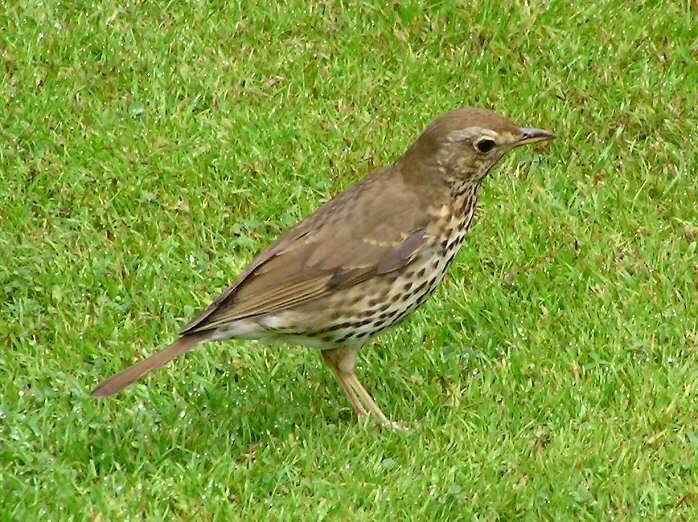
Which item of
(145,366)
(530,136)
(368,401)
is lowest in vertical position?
(368,401)

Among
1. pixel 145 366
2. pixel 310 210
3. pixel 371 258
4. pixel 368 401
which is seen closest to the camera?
A: pixel 145 366

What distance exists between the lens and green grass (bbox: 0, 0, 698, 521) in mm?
6445

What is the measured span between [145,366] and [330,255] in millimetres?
913

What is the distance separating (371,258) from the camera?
666 centimetres

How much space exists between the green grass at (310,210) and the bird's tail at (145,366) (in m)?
0.35

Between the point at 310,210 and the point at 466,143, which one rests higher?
the point at 466,143

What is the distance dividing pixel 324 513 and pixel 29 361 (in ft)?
5.77

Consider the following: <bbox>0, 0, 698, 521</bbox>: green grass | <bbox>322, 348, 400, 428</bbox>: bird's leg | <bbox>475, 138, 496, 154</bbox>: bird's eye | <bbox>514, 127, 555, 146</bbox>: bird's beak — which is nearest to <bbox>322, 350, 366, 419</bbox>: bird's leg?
<bbox>322, 348, 400, 428</bbox>: bird's leg

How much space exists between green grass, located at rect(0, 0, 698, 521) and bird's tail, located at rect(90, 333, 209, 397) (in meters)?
0.35

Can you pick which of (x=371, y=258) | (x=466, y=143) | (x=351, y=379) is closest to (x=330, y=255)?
(x=371, y=258)

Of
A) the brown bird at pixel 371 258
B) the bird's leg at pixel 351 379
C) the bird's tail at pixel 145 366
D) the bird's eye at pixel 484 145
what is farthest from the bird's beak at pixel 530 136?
the bird's tail at pixel 145 366

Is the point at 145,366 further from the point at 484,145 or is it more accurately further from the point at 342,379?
the point at 484,145

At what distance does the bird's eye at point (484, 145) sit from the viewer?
6.68m

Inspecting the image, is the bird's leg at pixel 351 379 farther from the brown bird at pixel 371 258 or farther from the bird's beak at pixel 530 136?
the bird's beak at pixel 530 136
